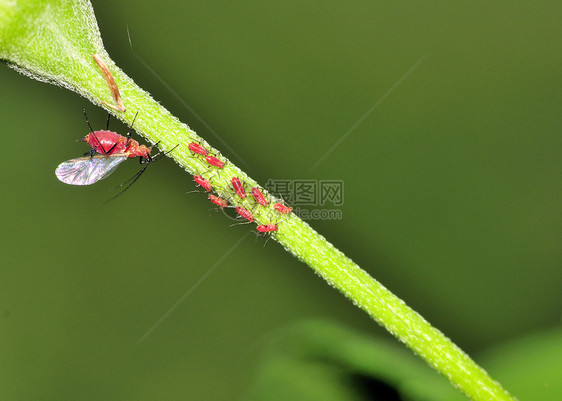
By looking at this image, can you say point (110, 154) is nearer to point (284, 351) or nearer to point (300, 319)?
point (284, 351)

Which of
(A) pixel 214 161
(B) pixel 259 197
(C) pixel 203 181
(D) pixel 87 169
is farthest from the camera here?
(D) pixel 87 169

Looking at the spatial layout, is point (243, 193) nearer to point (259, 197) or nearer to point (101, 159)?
point (259, 197)

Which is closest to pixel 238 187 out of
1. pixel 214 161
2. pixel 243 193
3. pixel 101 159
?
pixel 243 193

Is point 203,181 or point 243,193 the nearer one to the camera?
point 243,193

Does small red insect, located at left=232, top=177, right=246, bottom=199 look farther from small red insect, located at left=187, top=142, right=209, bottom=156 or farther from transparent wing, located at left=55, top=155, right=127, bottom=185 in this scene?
transparent wing, located at left=55, top=155, right=127, bottom=185

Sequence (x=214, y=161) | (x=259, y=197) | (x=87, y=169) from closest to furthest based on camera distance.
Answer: (x=214, y=161) → (x=259, y=197) → (x=87, y=169)

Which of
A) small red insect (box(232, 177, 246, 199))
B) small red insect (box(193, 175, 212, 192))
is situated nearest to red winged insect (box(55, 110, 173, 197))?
small red insect (box(193, 175, 212, 192))
